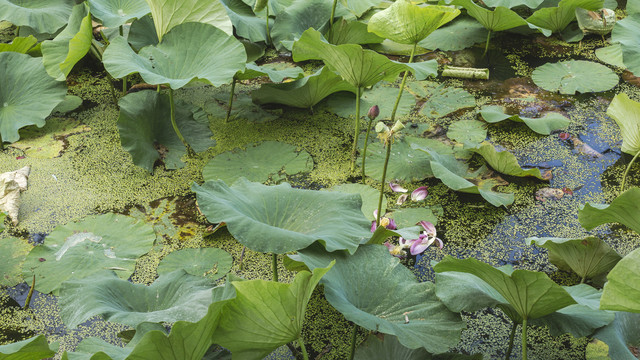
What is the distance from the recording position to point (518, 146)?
236 cm

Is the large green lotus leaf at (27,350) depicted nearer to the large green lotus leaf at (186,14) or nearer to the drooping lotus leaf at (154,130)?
the drooping lotus leaf at (154,130)

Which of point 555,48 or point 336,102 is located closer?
point 336,102

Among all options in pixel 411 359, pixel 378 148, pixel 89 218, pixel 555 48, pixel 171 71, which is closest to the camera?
pixel 411 359

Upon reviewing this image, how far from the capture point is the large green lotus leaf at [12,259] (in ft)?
5.91

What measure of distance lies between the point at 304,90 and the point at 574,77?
1236 mm

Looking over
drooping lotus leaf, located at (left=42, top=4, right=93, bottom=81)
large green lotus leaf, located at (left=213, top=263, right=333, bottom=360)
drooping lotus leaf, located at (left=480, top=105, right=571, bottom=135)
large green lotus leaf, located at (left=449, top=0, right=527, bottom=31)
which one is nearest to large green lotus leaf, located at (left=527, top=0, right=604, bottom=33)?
large green lotus leaf, located at (left=449, top=0, right=527, bottom=31)

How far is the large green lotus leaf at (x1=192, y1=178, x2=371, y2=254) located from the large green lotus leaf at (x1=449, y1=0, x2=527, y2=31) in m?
1.53

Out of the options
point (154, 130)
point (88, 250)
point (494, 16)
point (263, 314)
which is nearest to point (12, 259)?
point (88, 250)

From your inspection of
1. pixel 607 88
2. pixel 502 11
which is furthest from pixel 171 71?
pixel 607 88

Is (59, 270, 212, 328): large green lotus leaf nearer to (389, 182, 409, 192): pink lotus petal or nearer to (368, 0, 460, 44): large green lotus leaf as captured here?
(389, 182, 409, 192): pink lotus petal

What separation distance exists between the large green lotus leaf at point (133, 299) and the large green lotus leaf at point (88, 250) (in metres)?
0.34

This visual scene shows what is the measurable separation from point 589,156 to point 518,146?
26 cm

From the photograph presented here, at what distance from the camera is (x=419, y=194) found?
2070 mm

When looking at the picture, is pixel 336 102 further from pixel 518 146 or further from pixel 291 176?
pixel 518 146
